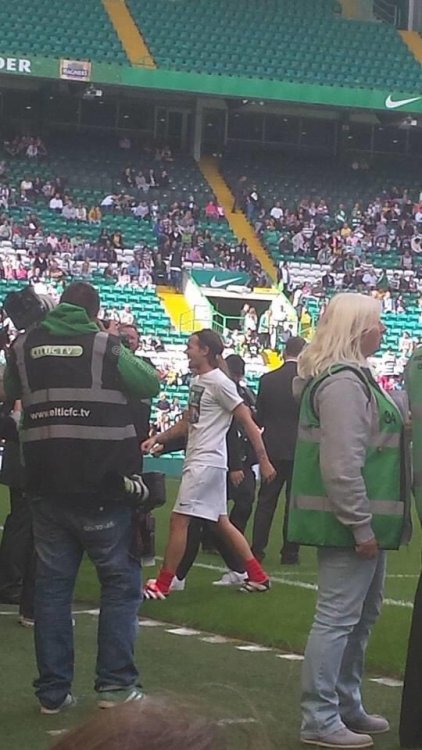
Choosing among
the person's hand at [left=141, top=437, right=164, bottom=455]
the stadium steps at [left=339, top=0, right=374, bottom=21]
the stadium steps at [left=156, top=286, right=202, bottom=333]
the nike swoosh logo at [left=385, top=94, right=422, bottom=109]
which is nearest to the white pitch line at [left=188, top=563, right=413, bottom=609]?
the person's hand at [left=141, top=437, right=164, bottom=455]

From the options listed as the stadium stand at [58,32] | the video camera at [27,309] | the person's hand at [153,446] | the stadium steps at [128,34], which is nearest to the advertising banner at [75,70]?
the stadium stand at [58,32]

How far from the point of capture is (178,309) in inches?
1293

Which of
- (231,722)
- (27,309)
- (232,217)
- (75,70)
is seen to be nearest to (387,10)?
(232,217)

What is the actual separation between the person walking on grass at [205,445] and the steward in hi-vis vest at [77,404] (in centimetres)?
325


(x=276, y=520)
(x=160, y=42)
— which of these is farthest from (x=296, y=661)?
(x=160, y=42)

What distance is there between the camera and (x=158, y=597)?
9008 millimetres

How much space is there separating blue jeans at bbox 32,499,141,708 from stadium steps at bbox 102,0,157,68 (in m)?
32.7

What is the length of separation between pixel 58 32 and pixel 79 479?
33.8m

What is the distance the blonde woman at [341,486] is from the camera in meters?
5.11

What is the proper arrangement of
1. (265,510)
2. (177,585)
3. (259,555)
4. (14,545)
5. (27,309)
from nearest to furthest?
(27,309) → (14,545) → (177,585) → (265,510) → (259,555)

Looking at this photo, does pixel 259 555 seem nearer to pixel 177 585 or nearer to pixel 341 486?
pixel 177 585

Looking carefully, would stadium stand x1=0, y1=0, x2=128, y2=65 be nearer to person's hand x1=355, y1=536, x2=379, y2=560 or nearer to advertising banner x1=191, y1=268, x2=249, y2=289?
advertising banner x1=191, y1=268, x2=249, y2=289

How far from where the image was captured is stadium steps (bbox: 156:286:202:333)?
3231cm

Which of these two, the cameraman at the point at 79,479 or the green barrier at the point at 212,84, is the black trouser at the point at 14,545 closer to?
the cameraman at the point at 79,479
